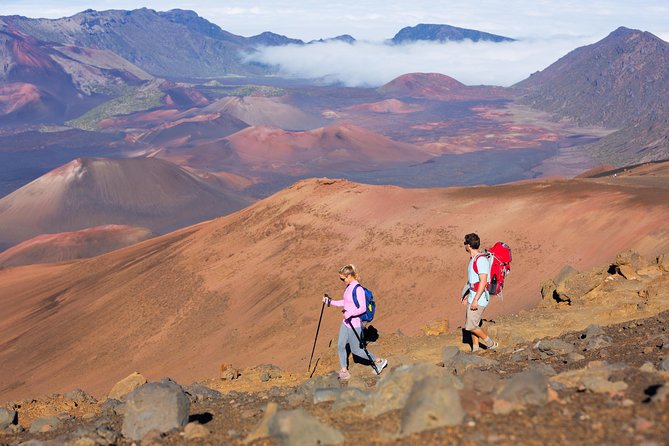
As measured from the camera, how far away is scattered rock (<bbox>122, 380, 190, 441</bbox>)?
Answer: 617 centimetres

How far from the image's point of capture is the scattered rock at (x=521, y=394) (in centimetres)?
512

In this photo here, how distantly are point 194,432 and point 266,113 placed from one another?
17054 centimetres

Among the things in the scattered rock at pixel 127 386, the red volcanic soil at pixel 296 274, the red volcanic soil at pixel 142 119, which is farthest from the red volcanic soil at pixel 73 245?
the red volcanic soil at pixel 142 119

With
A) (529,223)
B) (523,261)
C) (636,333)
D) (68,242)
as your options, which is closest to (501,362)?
(636,333)

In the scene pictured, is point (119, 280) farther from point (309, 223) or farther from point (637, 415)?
point (637, 415)

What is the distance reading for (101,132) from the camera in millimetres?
161500

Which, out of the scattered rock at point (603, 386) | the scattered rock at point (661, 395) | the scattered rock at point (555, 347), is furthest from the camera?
the scattered rock at point (555, 347)

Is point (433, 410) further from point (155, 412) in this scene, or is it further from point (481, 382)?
point (155, 412)

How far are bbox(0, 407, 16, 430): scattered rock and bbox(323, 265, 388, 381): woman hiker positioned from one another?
368cm

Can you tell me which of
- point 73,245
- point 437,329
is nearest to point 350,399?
point 437,329

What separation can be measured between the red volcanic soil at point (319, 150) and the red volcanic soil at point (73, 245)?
2105 inches

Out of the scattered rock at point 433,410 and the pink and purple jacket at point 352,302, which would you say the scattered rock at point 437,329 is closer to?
the pink and purple jacket at point 352,302

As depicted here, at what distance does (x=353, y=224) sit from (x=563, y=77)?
7182 inches

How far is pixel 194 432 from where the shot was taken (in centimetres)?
588
